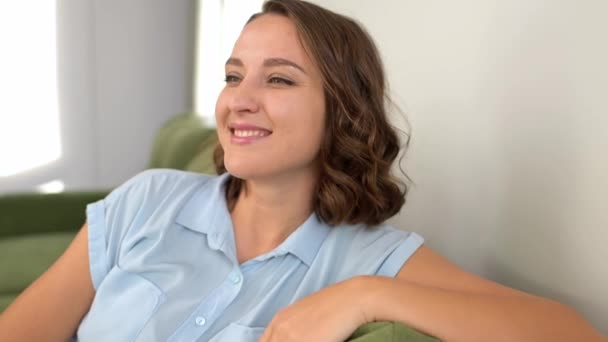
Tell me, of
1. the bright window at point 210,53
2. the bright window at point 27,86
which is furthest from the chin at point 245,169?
the bright window at point 27,86

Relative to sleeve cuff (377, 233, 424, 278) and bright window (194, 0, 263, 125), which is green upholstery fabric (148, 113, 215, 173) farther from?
sleeve cuff (377, 233, 424, 278)

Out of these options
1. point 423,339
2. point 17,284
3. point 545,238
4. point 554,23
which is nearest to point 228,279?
point 423,339

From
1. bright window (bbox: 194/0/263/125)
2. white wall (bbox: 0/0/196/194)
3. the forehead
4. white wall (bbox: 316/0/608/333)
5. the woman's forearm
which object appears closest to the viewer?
the woman's forearm

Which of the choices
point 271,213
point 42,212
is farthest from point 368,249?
point 42,212

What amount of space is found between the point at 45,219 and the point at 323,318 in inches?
64.2

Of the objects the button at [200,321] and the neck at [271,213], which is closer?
the button at [200,321]

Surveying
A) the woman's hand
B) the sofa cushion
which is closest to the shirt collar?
the woman's hand

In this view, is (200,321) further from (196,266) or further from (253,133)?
(253,133)

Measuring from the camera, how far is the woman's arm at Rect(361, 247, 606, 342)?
99cm

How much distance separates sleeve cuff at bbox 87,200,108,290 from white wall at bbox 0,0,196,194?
2.72 meters

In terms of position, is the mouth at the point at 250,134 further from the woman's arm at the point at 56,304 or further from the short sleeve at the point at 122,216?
the woman's arm at the point at 56,304

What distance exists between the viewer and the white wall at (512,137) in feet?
3.72

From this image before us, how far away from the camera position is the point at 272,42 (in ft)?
4.09

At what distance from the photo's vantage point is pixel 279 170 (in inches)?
48.3
